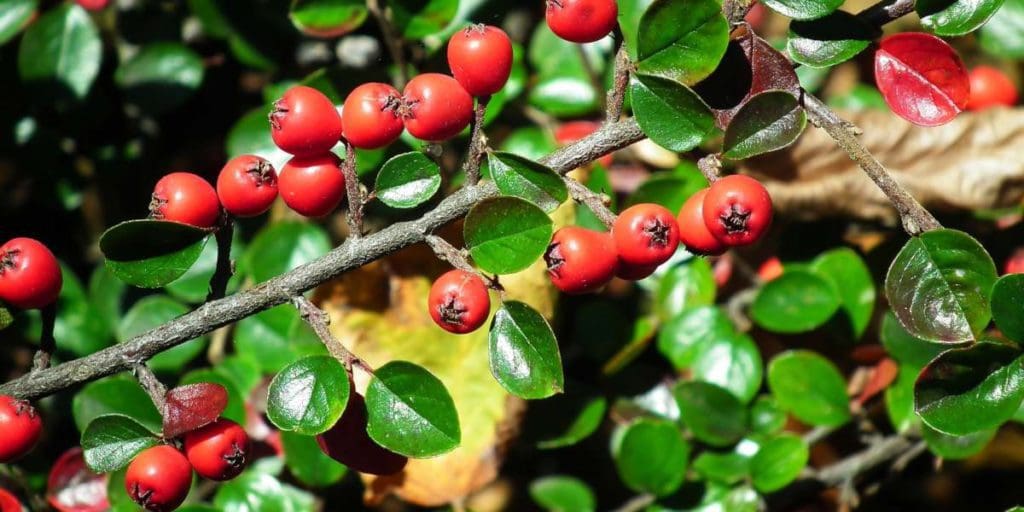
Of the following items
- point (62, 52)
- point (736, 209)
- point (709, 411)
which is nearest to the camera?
point (736, 209)

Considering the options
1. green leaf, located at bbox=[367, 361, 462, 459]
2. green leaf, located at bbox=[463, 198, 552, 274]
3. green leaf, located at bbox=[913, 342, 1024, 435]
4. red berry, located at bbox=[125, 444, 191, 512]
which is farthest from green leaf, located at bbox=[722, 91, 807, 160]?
red berry, located at bbox=[125, 444, 191, 512]

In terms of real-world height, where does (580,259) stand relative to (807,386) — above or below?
above

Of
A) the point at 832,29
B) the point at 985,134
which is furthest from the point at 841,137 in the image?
the point at 985,134

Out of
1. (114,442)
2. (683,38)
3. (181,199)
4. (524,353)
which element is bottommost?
(114,442)

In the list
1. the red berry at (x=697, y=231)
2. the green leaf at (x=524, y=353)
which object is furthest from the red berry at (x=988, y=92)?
the green leaf at (x=524, y=353)

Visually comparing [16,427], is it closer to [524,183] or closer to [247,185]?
[247,185]

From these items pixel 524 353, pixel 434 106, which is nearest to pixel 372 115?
pixel 434 106

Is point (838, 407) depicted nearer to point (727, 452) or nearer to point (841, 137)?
point (727, 452)
